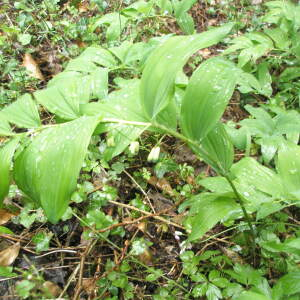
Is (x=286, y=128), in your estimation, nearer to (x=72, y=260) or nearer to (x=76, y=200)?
(x=76, y=200)

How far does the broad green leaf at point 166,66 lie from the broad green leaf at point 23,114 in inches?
17.5

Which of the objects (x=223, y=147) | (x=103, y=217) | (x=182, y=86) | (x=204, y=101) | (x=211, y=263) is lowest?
(x=211, y=263)

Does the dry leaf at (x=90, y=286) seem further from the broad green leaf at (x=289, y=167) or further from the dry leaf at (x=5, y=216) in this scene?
the broad green leaf at (x=289, y=167)

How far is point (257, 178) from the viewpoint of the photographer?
1.47 m

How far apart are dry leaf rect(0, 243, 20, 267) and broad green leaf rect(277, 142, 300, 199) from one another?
1461 mm

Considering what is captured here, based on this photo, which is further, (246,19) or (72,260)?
(246,19)

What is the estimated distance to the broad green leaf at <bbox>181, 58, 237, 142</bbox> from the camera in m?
0.98

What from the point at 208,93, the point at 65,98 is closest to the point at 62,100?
the point at 65,98

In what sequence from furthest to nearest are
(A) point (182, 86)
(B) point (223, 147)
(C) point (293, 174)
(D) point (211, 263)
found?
(D) point (211, 263), (A) point (182, 86), (C) point (293, 174), (B) point (223, 147)

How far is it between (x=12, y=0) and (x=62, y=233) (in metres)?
3.04

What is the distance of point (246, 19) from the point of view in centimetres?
338

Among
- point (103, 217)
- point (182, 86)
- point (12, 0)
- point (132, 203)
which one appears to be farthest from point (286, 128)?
point (12, 0)

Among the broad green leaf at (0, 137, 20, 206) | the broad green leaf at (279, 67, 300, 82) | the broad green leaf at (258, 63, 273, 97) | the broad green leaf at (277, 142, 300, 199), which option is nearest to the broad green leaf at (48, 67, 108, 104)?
the broad green leaf at (0, 137, 20, 206)

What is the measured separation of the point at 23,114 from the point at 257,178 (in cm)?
107
